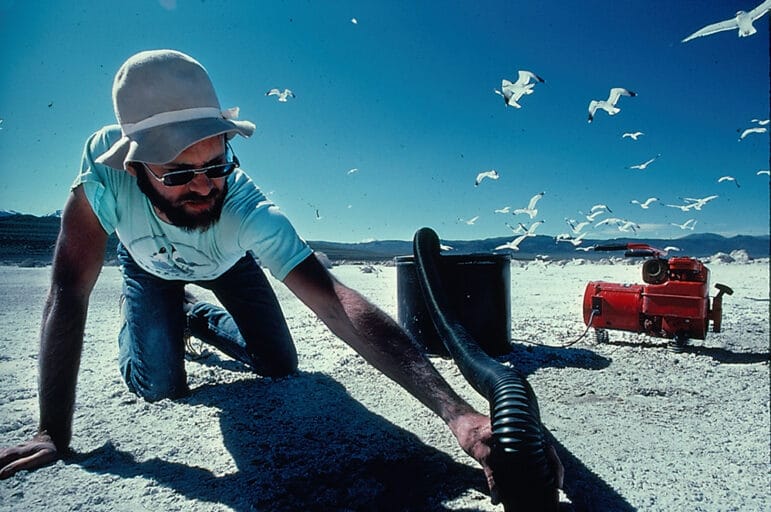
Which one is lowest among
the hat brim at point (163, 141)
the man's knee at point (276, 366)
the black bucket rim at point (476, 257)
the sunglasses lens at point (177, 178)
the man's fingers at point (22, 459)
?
the man's fingers at point (22, 459)

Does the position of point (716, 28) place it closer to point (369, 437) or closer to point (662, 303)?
point (662, 303)

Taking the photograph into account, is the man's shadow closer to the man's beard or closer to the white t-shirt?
the white t-shirt

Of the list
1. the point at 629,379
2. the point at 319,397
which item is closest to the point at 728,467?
the point at 629,379

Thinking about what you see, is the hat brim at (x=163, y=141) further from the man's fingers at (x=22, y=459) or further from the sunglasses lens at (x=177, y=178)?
the man's fingers at (x=22, y=459)

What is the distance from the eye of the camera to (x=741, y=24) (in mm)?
2432

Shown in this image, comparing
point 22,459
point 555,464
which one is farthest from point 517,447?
point 22,459

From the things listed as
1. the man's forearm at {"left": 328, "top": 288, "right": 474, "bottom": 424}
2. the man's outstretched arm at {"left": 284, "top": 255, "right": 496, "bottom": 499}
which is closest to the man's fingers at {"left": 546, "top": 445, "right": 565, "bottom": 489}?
the man's outstretched arm at {"left": 284, "top": 255, "right": 496, "bottom": 499}

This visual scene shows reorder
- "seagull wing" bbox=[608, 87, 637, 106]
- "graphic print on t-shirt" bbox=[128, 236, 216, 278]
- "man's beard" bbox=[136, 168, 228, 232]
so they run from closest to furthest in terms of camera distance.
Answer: "man's beard" bbox=[136, 168, 228, 232] < "graphic print on t-shirt" bbox=[128, 236, 216, 278] < "seagull wing" bbox=[608, 87, 637, 106]

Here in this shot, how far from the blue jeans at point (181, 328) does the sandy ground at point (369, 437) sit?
0.11 m

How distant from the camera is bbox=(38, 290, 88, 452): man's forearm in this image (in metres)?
1.44

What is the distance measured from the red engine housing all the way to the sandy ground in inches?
7.3

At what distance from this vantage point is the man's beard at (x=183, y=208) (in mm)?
1545

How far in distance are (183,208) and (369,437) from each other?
Result: 1.14m

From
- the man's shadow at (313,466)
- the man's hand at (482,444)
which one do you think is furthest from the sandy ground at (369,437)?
the man's hand at (482,444)
